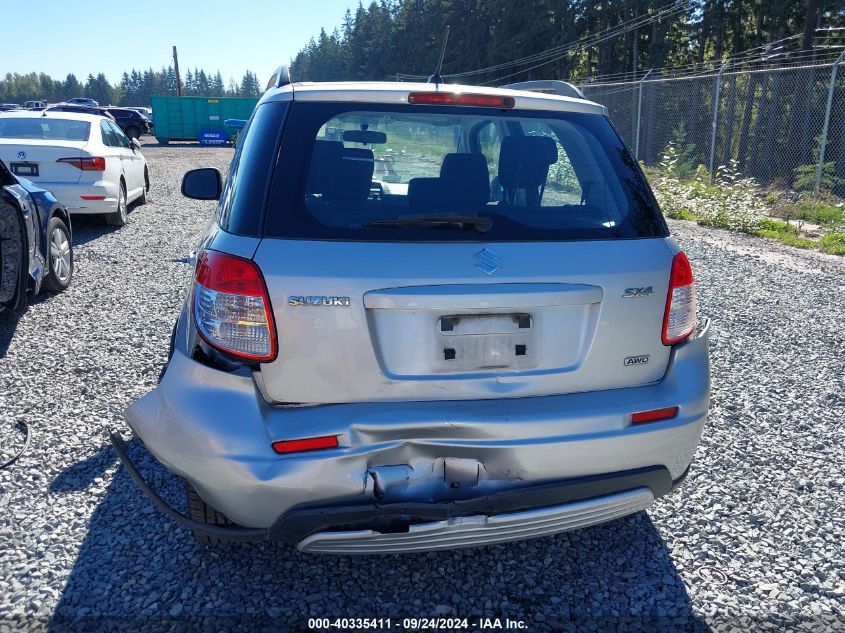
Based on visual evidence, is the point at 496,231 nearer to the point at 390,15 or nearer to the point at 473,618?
the point at 473,618

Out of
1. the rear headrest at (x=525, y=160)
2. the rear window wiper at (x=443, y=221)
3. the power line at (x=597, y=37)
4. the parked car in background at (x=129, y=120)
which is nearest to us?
the rear window wiper at (x=443, y=221)

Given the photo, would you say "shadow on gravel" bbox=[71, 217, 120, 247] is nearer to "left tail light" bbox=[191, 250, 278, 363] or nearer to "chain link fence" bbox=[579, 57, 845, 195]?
"left tail light" bbox=[191, 250, 278, 363]

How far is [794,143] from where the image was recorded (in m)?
17.9

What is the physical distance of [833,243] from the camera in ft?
32.1

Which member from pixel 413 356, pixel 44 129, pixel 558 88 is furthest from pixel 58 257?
pixel 413 356

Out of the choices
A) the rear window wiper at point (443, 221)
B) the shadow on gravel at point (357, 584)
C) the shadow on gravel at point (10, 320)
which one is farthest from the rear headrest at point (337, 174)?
the shadow on gravel at point (10, 320)

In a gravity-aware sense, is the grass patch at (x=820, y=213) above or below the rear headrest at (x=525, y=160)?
below

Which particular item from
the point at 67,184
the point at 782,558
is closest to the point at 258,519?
the point at 782,558

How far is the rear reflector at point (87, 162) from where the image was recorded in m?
9.28

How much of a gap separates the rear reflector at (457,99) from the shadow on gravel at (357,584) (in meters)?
1.81

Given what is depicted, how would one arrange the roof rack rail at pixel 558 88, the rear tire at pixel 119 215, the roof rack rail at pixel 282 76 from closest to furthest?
the roof rack rail at pixel 282 76 < the roof rack rail at pixel 558 88 < the rear tire at pixel 119 215

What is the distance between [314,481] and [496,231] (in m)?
1.05

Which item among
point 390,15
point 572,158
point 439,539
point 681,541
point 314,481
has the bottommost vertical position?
point 681,541

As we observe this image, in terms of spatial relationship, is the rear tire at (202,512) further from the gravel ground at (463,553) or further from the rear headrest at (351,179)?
the rear headrest at (351,179)
